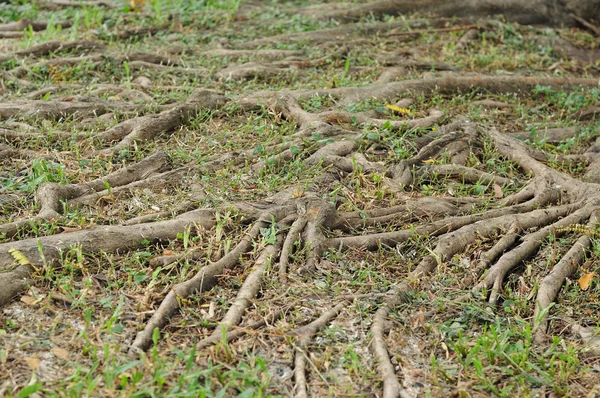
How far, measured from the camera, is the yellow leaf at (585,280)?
427 centimetres

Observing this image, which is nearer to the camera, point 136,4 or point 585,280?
point 585,280

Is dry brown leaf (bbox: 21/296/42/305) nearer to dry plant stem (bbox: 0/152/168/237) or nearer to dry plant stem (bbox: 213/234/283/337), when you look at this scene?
dry plant stem (bbox: 0/152/168/237)

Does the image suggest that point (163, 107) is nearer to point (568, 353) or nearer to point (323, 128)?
point (323, 128)

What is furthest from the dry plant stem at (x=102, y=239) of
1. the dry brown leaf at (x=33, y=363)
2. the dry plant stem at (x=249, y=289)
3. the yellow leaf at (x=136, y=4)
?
the yellow leaf at (x=136, y=4)

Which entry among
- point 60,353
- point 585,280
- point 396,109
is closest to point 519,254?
point 585,280

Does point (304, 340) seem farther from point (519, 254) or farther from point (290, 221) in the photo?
point (519, 254)

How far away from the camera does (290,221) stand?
453cm

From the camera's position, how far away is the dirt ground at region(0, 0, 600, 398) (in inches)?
139

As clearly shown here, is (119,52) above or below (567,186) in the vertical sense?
above

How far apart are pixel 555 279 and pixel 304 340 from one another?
152 centimetres

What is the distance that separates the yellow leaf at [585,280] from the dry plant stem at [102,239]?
6.85ft

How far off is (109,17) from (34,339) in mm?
5322

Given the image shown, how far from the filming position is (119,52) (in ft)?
23.2

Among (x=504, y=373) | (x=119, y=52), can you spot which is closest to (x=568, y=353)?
(x=504, y=373)
